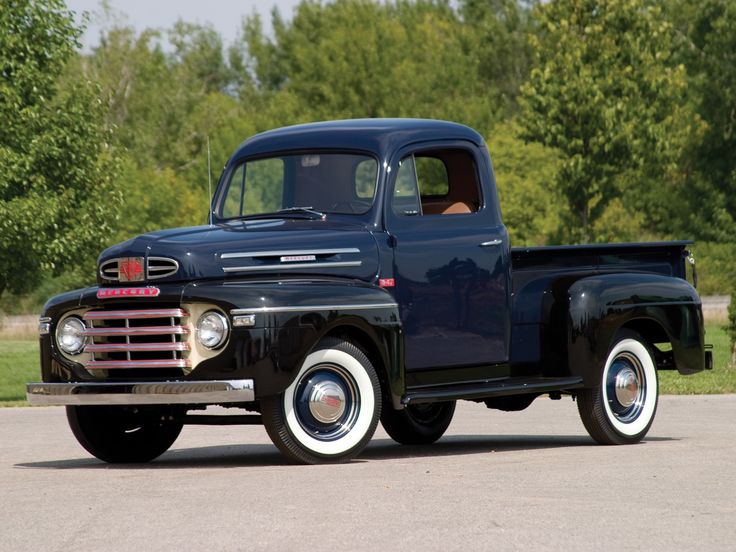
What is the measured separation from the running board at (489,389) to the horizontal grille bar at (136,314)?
5.78ft

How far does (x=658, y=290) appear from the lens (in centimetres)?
1275

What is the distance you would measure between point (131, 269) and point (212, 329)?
87cm

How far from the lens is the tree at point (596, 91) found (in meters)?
39.6

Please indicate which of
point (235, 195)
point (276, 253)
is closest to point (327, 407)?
point (276, 253)

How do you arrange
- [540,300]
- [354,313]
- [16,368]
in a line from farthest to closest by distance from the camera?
[16,368] < [540,300] < [354,313]

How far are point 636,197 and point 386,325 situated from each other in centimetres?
4894

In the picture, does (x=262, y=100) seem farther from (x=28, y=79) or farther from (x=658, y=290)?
(x=658, y=290)

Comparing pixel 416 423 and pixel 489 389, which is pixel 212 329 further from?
pixel 416 423

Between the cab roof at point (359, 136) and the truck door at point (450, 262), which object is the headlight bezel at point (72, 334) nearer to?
the cab roof at point (359, 136)

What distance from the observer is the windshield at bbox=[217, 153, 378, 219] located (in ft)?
38.0

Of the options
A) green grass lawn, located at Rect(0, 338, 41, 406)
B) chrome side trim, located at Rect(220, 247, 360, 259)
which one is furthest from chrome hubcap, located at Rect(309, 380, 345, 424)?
green grass lawn, located at Rect(0, 338, 41, 406)

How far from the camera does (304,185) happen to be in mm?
11812

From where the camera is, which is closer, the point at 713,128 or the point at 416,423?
the point at 416,423

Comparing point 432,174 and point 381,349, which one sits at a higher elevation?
point 432,174
